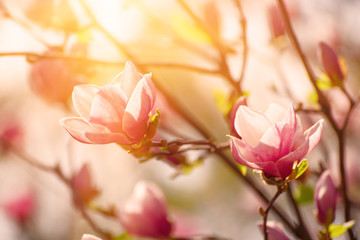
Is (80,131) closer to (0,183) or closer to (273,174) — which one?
(273,174)

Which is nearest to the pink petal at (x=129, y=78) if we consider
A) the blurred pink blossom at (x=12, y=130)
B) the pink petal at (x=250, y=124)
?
the pink petal at (x=250, y=124)

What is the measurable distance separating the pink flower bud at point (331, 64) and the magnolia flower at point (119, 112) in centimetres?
51

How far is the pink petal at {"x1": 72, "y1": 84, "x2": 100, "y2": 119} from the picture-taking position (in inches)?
34.9

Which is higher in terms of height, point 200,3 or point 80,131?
point 200,3

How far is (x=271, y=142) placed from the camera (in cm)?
79

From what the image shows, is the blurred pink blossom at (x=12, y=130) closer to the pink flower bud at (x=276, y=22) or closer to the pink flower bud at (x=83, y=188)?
the pink flower bud at (x=83, y=188)

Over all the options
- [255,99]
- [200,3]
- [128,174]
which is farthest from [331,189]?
[128,174]

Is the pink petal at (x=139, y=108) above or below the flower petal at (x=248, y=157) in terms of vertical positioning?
above

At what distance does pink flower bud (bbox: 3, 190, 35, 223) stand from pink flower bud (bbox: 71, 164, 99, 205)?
144 centimetres

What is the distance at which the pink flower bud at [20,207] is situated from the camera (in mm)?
2781

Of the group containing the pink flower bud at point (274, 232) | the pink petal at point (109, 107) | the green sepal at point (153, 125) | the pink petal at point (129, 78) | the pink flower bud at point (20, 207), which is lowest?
the pink flower bud at point (20, 207)

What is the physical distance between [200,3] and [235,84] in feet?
1.49

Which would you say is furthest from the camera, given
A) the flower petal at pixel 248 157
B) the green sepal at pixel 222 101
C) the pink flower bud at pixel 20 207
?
the pink flower bud at pixel 20 207

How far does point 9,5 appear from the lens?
4.71 feet
